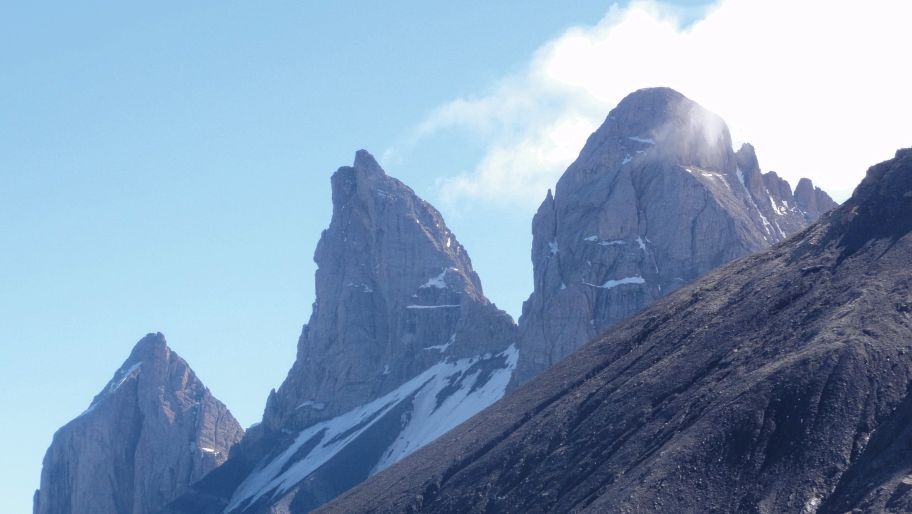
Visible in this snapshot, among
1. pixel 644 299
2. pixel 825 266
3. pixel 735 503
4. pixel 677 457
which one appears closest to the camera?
pixel 735 503

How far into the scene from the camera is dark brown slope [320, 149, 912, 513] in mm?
90188

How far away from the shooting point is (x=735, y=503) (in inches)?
3526

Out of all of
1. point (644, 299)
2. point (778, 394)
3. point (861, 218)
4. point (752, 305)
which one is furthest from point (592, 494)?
point (644, 299)

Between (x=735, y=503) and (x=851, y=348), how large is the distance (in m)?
14.2

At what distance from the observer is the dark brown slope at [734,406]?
9019 cm

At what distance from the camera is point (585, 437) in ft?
361

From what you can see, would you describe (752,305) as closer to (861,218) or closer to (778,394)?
(861,218)

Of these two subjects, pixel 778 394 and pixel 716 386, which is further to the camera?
pixel 716 386

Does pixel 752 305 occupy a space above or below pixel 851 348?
above

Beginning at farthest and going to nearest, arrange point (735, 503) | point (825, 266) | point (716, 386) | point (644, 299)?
point (644, 299) → point (825, 266) → point (716, 386) → point (735, 503)

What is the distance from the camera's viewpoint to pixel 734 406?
98.1 m

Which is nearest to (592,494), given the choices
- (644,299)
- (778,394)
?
(778,394)

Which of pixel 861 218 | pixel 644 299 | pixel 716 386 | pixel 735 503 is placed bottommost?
pixel 735 503

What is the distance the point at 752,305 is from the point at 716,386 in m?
12.7
